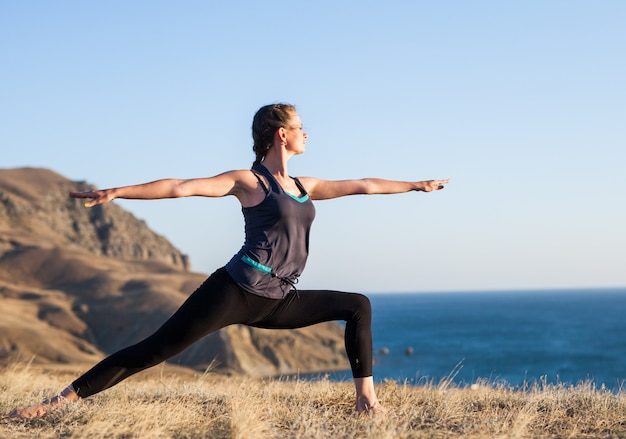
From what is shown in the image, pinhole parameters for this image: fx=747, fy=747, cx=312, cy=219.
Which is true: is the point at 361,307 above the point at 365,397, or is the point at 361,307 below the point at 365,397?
above

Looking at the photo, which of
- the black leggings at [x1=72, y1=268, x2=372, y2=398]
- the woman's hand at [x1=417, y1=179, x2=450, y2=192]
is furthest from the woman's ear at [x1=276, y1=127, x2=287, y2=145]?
the woman's hand at [x1=417, y1=179, x2=450, y2=192]

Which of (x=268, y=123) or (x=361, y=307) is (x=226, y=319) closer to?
(x=361, y=307)

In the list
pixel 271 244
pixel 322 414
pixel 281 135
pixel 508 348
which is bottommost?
pixel 508 348

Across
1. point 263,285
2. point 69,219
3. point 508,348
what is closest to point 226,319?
point 263,285

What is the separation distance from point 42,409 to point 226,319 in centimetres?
159

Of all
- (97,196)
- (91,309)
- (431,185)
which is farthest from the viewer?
(91,309)

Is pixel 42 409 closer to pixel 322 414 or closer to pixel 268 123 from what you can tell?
pixel 322 414

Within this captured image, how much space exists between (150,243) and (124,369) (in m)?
93.9

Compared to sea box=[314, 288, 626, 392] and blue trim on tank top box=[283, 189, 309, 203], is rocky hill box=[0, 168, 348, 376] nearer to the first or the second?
sea box=[314, 288, 626, 392]

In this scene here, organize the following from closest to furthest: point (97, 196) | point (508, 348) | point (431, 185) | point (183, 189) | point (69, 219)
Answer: point (97, 196) < point (183, 189) < point (431, 185) < point (69, 219) < point (508, 348)

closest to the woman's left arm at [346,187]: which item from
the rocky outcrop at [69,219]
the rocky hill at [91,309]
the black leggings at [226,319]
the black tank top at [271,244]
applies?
the black tank top at [271,244]

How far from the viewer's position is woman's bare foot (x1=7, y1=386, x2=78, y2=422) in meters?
5.67

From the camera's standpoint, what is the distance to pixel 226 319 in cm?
554

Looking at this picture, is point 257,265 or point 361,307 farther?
point 361,307
